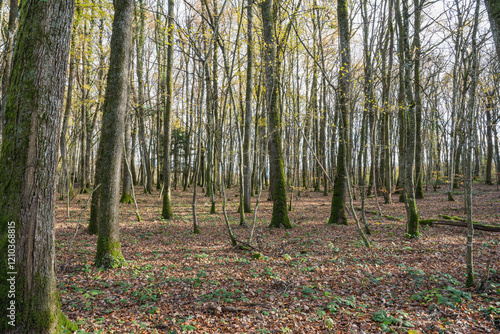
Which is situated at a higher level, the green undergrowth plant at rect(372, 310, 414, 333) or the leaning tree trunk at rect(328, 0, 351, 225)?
the leaning tree trunk at rect(328, 0, 351, 225)

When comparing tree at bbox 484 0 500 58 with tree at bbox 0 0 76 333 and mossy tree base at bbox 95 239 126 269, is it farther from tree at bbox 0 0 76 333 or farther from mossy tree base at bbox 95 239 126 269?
mossy tree base at bbox 95 239 126 269

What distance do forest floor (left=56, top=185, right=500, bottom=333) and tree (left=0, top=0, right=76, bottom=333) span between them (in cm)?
99

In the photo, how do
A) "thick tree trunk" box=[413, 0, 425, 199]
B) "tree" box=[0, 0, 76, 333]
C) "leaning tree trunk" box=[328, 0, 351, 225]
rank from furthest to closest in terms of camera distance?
1. "thick tree trunk" box=[413, 0, 425, 199]
2. "leaning tree trunk" box=[328, 0, 351, 225]
3. "tree" box=[0, 0, 76, 333]

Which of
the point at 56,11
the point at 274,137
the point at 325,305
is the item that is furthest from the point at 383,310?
the point at 274,137

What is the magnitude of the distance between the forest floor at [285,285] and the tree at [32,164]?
38.8 inches

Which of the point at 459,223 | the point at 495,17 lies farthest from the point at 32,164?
the point at 459,223

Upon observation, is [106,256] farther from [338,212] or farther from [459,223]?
[459,223]

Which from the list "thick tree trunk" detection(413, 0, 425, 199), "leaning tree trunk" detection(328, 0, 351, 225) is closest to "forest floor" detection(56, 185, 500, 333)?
"leaning tree trunk" detection(328, 0, 351, 225)

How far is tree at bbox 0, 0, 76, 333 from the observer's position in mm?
2312

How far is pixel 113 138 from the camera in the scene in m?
5.23

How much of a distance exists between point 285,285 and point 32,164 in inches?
161

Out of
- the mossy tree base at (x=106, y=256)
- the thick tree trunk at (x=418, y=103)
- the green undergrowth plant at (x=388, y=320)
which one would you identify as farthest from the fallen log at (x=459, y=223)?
the mossy tree base at (x=106, y=256)

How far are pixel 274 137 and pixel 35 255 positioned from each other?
25.3ft

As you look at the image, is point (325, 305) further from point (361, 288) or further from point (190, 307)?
point (190, 307)
